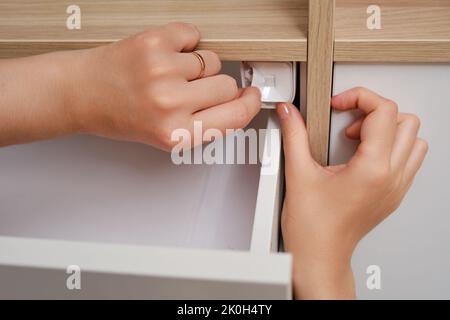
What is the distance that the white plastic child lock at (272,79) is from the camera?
0.44m

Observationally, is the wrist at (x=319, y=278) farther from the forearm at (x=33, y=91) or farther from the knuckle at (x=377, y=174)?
the forearm at (x=33, y=91)

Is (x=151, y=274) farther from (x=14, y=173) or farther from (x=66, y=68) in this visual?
(x=14, y=173)

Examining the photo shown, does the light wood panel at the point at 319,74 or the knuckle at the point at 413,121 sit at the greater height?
the light wood panel at the point at 319,74

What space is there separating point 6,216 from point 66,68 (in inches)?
11.2

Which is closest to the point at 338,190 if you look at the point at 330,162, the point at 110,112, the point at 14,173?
the point at 330,162

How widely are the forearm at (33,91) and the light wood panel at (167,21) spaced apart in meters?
0.04

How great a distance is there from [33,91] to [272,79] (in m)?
0.21

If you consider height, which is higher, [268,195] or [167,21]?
[167,21]

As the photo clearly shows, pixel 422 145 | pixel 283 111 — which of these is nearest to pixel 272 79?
pixel 283 111

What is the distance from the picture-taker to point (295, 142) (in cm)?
44

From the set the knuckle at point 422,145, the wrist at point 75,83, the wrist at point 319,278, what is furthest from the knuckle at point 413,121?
the wrist at point 75,83

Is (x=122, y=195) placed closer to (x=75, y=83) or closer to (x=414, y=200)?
(x=75, y=83)

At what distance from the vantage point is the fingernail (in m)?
0.45

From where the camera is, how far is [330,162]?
1.55 ft
